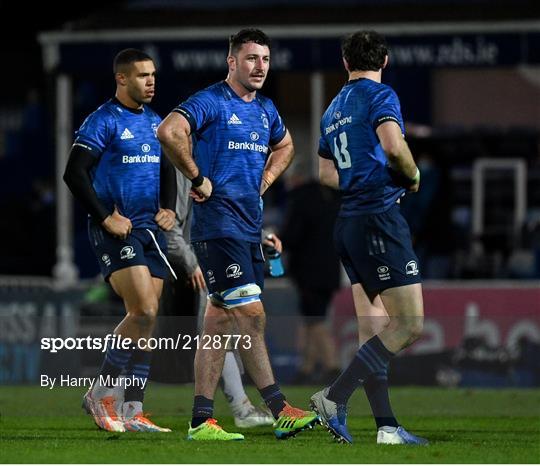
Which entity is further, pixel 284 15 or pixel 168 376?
pixel 284 15

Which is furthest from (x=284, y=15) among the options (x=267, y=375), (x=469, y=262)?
(x=267, y=375)

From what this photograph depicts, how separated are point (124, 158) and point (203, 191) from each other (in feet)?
3.63

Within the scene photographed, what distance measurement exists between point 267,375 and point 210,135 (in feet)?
4.70

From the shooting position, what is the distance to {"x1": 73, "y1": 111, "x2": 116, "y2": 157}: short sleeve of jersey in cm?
1137

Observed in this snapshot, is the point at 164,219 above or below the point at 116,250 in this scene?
above

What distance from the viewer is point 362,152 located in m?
10.5

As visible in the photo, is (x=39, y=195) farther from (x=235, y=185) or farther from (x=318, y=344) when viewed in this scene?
(x=235, y=185)

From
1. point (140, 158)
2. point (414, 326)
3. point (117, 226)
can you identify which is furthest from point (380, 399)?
point (140, 158)

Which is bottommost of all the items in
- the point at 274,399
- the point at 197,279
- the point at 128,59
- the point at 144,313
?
the point at 274,399

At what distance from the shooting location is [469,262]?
2019cm

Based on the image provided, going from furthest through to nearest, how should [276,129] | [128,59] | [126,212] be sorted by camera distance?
1. [128,59]
2. [126,212]
3. [276,129]

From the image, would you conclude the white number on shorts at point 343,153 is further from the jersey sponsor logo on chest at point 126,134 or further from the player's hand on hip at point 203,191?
the jersey sponsor logo on chest at point 126,134

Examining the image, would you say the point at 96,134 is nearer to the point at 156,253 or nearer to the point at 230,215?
the point at 156,253
